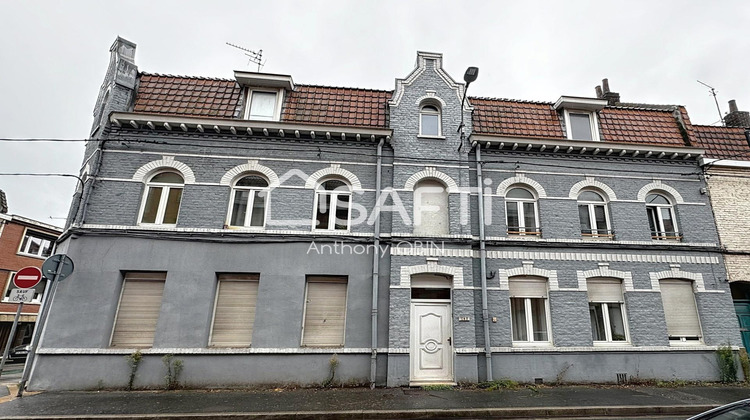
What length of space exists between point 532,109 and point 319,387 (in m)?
10.8

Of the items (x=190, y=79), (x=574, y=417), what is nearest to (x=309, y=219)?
(x=190, y=79)

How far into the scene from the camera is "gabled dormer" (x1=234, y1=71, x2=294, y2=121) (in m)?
11.0

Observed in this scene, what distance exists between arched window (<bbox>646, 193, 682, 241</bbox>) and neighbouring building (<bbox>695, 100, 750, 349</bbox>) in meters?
1.38

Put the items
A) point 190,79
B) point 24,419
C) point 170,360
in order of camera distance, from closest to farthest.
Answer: point 24,419 → point 170,360 → point 190,79

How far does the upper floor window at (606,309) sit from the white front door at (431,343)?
4266 mm

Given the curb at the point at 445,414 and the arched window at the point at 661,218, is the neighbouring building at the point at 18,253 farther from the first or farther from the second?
the arched window at the point at 661,218

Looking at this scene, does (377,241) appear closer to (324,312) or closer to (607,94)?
(324,312)

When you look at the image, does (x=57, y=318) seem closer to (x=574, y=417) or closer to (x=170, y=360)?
(x=170, y=360)

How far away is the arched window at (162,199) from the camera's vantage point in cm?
1002

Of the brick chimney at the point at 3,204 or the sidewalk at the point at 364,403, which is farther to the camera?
the brick chimney at the point at 3,204

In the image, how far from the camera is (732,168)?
11609 mm

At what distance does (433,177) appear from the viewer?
10.6 meters
